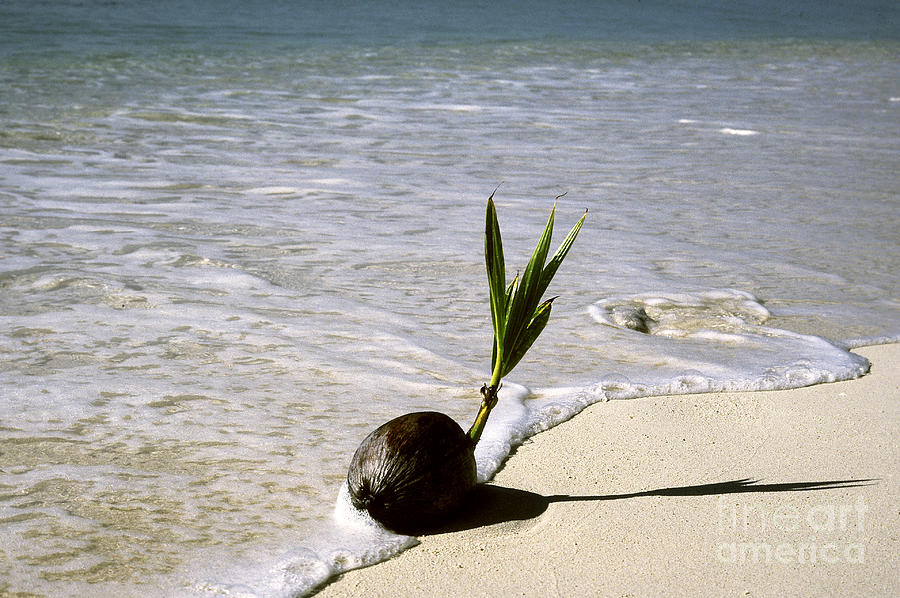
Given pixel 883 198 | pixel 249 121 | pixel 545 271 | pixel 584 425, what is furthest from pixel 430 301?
pixel 249 121

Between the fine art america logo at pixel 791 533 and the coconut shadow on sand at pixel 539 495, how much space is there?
0.24 feet

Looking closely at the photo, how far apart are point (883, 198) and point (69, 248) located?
4689 millimetres

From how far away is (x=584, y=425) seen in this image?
8.71 ft

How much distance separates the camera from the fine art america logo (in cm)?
193

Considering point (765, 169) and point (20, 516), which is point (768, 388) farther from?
point (765, 169)

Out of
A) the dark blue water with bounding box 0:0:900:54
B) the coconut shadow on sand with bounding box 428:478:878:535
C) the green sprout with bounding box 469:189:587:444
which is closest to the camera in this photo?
the green sprout with bounding box 469:189:587:444

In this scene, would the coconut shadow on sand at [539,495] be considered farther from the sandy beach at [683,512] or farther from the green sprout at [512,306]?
the green sprout at [512,306]

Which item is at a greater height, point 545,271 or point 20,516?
point 545,271

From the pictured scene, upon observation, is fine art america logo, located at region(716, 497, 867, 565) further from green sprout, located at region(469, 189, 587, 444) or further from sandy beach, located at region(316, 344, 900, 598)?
green sprout, located at region(469, 189, 587, 444)

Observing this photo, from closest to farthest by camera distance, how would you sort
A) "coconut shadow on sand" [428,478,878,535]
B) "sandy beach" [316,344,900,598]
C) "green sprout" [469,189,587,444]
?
"sandy beach" [316,344,900,598], "green sprout" [469,189,587,444], "coconut shadow on sand" [428,478,878,535]

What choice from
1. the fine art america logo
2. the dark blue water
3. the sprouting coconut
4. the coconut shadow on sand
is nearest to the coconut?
the sprouting coconut

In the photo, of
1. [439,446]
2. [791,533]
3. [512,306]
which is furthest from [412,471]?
[791,533]

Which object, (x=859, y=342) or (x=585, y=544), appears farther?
(x=859, y=342)

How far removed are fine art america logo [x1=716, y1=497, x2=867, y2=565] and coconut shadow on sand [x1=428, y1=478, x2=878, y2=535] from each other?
73 millimetres
